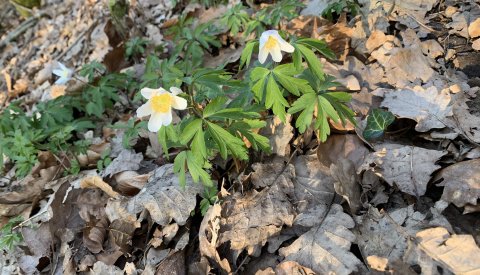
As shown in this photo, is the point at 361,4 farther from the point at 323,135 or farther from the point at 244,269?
the point at 244,269

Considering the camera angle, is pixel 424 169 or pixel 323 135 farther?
pixel 323 135

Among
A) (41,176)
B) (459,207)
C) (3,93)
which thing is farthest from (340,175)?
(3,93)

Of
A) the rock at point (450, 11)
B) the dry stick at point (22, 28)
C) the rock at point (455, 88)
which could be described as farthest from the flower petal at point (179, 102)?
the dry stick at point (22, 28)

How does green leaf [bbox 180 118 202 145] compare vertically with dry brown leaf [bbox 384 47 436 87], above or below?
above

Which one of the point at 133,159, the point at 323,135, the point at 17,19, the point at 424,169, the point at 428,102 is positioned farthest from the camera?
the point at 17,19

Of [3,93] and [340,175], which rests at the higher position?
[340,175]

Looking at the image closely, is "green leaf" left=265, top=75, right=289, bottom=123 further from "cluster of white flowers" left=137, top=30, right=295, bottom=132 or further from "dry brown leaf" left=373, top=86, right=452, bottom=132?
"dry brown leaf" left=373, top=86, right=452, bottom=132

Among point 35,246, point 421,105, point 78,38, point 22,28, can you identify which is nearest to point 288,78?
point 421,105

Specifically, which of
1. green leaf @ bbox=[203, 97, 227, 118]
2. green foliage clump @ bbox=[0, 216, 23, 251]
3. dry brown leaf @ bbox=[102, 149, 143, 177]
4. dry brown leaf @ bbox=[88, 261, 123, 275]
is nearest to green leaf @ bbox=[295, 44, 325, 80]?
green leaf @ bbox=[203, 97, 227, 118]
